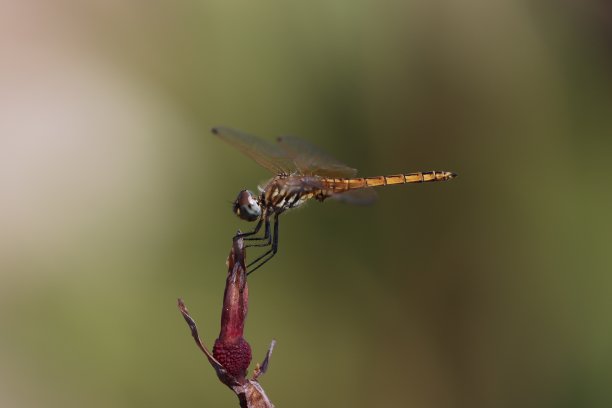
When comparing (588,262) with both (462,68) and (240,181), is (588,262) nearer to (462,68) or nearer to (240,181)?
(462,68)

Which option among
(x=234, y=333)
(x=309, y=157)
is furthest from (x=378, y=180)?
(x=234, y=333)

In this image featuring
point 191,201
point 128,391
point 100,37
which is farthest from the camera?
point 100,37

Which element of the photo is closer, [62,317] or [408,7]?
[62,317]

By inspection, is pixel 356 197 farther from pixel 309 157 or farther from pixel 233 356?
pixel 233 356

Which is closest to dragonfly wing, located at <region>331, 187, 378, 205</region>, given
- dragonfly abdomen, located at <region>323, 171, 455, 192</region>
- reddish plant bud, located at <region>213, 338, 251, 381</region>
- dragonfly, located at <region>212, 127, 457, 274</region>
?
dragonfly, located at <region>212, 127, 457, 274</region>

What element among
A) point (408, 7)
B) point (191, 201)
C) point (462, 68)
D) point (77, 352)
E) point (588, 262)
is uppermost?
point (408, 7)

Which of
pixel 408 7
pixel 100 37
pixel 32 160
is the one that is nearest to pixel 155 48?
pixel 100 37

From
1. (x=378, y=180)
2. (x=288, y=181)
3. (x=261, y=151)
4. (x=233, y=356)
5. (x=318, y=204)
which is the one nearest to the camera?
(x=233, y=356)
